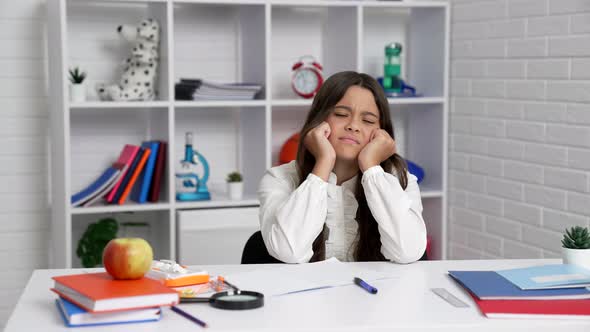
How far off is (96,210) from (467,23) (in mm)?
1900

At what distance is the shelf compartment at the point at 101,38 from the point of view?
3.77m

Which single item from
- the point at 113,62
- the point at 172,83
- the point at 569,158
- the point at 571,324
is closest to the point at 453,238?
the point at 569,158

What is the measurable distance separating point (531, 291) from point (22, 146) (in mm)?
2636

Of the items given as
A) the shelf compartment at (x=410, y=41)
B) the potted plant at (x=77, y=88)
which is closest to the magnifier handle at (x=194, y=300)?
the potted plant at (x=77, y=88)

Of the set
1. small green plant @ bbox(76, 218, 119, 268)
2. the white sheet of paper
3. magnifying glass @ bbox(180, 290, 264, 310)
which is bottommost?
small green plant @ bbox(76, 218, 119, 268)

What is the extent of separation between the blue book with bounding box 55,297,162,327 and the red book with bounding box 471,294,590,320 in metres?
0.67

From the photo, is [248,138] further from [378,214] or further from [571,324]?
[571,324]

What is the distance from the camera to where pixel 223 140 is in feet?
13.3

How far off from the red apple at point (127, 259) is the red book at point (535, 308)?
2.29ft

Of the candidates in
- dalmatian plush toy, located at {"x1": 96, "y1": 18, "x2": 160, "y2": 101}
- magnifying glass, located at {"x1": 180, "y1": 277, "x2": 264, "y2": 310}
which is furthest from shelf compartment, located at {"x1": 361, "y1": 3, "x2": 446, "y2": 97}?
magnifying glass, located at {"x1": 180, "y1": 277, "x2": 264, "y2": 310}

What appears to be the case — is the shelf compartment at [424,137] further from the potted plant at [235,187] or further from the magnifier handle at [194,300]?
the magnifier handle at [194,300]

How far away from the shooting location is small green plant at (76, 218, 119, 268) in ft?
12.2

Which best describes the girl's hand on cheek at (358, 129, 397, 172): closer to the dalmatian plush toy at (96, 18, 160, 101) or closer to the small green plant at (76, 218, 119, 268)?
the dalmatian plush toy at (96, 18, 160, 101)

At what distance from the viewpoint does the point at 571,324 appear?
1652 mm
